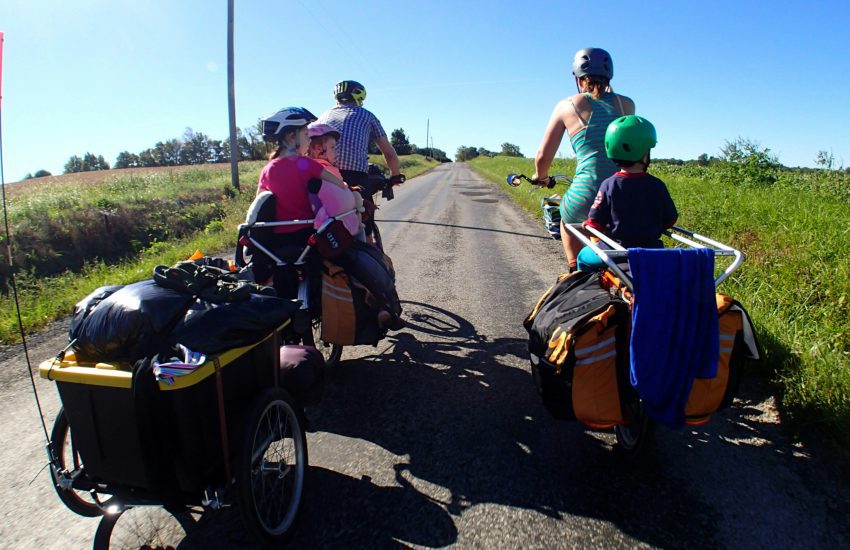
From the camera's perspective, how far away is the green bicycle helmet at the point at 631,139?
9.21 ft

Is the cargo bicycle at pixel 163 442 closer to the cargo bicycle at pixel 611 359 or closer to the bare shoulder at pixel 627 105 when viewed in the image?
the cargo bicycle at pixel 611 359

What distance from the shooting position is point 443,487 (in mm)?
2555

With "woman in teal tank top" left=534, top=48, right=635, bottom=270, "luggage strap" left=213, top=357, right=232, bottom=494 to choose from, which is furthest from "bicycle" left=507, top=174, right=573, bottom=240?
"luggage strap" left=213, top=357, right=232, bottom=494

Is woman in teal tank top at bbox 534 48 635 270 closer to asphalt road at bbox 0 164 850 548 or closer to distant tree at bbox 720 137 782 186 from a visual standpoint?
asphalt road at bbox 0 164 850 548

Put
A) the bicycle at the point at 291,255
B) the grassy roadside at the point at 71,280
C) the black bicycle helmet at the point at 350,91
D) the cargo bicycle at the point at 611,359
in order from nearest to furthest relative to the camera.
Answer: the cargo bicycle at the point at 611,359 → the bicycle at the point at 291,255 → the black bicycle helmet at the point at 350,91 → the grassy roadside at the point at 71,280

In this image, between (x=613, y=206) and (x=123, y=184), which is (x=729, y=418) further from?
(x=123, y=184)

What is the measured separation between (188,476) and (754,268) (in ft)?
18.5

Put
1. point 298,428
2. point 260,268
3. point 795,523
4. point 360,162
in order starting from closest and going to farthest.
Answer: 1. point 795,523
2. point 298,428
3. point 260,268
4. point 360,162

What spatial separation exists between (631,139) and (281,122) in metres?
2.27

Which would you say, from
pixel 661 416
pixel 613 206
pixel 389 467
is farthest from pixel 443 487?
pixel 613 206

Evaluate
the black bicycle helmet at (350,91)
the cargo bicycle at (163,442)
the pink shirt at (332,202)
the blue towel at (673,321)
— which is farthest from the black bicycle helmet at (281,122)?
the blue towel at (673,321)

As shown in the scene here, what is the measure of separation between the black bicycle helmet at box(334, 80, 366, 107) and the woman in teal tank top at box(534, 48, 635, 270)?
6.38 ft

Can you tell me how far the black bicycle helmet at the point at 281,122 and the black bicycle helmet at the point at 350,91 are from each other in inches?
47.0

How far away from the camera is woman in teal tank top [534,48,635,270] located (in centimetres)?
344
